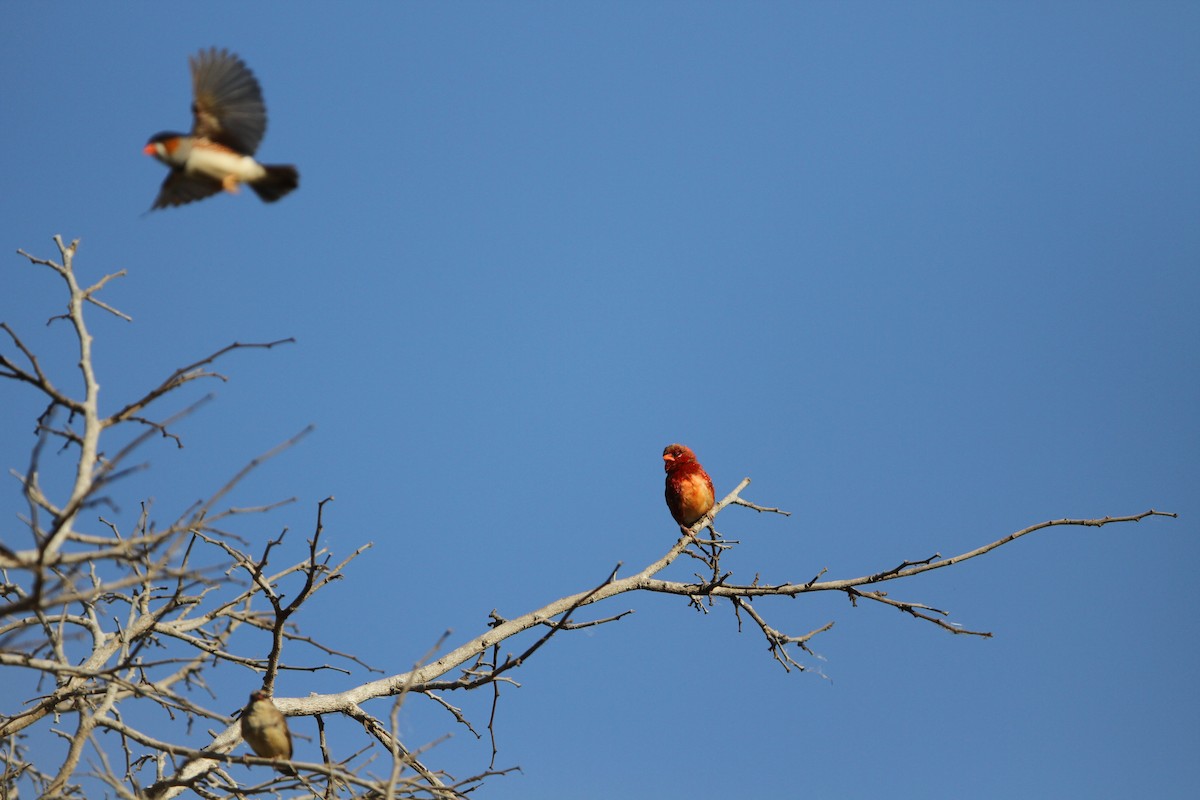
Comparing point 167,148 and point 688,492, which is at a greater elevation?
point 688,492

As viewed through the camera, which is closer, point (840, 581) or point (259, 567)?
point (259, 567)

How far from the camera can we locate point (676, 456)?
7.00 meters

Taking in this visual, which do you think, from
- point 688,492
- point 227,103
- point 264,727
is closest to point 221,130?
point 227,103

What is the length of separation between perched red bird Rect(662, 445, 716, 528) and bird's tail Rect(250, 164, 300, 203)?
10.0 feet

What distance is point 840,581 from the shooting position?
493 cm

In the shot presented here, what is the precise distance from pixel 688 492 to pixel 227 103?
3368 millimetres

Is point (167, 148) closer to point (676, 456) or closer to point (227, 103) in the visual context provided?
point (227, 103)

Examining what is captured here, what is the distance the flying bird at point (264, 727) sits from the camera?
4.10 metres

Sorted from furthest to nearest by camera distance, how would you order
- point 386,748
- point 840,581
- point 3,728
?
point 840,581
point 386,748
point 3,728

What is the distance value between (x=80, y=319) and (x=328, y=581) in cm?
158

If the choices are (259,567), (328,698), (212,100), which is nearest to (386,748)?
(328,698)

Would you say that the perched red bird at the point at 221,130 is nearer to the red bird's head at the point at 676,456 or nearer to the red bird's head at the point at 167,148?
the red bird's head at the point at 167,148

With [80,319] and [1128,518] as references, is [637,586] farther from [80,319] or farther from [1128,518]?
[80,319]

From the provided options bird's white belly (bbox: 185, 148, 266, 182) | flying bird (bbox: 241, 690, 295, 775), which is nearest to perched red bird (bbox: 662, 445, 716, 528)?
flying bird (bbox: 241, 690, 295, 775)
